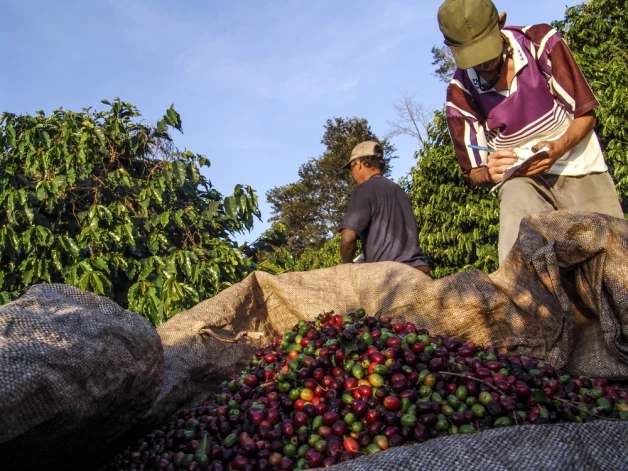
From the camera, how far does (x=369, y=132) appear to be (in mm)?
30141

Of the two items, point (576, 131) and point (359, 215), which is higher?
point (359, 215)

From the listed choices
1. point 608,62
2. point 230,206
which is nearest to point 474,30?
point 230,206

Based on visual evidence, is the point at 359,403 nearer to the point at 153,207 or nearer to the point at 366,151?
the point at 366,151

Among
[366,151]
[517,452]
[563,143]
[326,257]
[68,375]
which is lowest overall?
[517,452]

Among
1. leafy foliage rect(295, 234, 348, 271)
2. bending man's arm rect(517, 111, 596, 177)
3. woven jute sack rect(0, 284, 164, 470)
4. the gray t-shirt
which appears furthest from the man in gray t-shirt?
leafy foliage rect(295, 234, 348, 271)

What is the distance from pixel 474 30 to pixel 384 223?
6.13 feet

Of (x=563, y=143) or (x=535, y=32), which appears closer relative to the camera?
(x=563, y=143)

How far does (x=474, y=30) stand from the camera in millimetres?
2396

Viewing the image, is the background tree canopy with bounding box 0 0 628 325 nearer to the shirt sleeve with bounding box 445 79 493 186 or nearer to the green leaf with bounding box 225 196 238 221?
the green leaf with bounding box 225 196 238 221

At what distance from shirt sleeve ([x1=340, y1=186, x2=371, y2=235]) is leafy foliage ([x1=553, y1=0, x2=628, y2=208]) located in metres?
3.19

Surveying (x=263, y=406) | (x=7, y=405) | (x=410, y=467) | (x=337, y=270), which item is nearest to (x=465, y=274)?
(x=337, y=270)

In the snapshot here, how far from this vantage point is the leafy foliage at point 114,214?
5273 millimetres

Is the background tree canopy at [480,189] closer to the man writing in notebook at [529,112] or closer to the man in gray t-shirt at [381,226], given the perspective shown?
the man in gray t-shirt at [381,226]

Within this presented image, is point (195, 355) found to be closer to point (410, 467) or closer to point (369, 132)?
point (410, 467)
